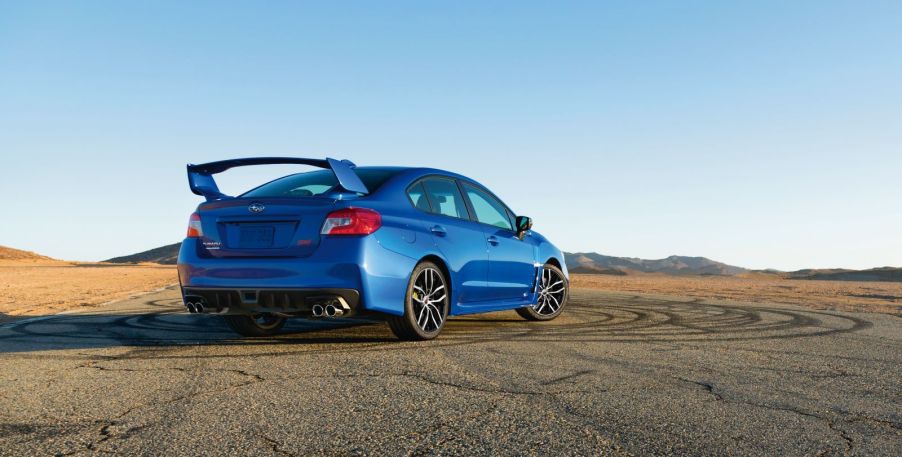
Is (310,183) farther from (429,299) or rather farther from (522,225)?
(522,225)

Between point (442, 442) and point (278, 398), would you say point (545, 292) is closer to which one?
point (278, 398)

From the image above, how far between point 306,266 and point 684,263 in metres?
163

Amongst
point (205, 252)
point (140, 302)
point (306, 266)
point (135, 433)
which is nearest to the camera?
point (135, 433)

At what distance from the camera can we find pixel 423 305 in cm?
664

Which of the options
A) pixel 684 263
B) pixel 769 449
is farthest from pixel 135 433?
pixel 684 263

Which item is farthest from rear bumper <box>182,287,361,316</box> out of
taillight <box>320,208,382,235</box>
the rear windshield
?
the rear windshield

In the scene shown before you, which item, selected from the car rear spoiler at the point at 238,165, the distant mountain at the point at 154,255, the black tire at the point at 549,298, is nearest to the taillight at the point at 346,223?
the car rear spoiler at the point at 238,165

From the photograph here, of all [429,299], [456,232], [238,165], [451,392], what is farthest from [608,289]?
[451,392]

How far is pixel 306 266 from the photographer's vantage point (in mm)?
5859

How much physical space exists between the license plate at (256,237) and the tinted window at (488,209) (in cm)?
249

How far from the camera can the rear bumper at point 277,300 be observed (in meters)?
5.82

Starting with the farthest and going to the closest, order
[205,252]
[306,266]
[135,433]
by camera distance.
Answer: [205,252] → [306,266] → [135,433]

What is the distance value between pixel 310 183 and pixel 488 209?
7.33 feet

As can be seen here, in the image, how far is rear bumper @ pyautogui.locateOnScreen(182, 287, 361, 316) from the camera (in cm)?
582
